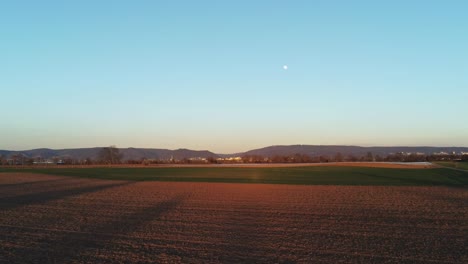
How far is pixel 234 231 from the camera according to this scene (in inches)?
613

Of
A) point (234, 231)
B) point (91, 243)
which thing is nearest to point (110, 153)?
point (234, 231)

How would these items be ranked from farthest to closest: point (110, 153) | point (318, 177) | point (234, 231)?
point (110, 153), point (318, 177), point (234, 231)

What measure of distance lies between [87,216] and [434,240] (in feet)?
46.0

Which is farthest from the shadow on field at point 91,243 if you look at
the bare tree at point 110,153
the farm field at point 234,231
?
the bare tree at point 110,153

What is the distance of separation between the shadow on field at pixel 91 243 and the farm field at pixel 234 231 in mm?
29

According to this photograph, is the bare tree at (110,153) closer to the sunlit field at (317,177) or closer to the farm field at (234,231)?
the sunlit field at (317,177)

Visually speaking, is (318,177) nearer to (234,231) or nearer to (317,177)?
(317,177)

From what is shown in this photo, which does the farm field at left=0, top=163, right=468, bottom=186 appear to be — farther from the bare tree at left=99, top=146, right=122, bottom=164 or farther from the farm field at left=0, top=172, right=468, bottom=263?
the bare tree at left=99, top=146, right=122, bottom=164

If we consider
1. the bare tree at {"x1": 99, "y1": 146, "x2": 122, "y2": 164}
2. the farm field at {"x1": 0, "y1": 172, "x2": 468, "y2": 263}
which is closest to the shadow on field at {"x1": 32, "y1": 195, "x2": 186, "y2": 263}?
the farm field at {"x1": 0, "y1": 172, "x2": 468, "y2": 263}

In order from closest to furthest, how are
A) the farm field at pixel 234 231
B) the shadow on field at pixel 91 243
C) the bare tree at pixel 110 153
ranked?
1. the shadow on field at pixel 91 243
2. the farm field at pixel 234 231
3. the bare tree at pixel 110 153

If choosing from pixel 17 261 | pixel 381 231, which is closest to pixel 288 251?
pixel 381 231

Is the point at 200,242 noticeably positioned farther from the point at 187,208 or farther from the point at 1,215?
the point at 1,215

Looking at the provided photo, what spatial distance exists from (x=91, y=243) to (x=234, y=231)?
484 cm

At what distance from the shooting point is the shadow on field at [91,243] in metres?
11.7
